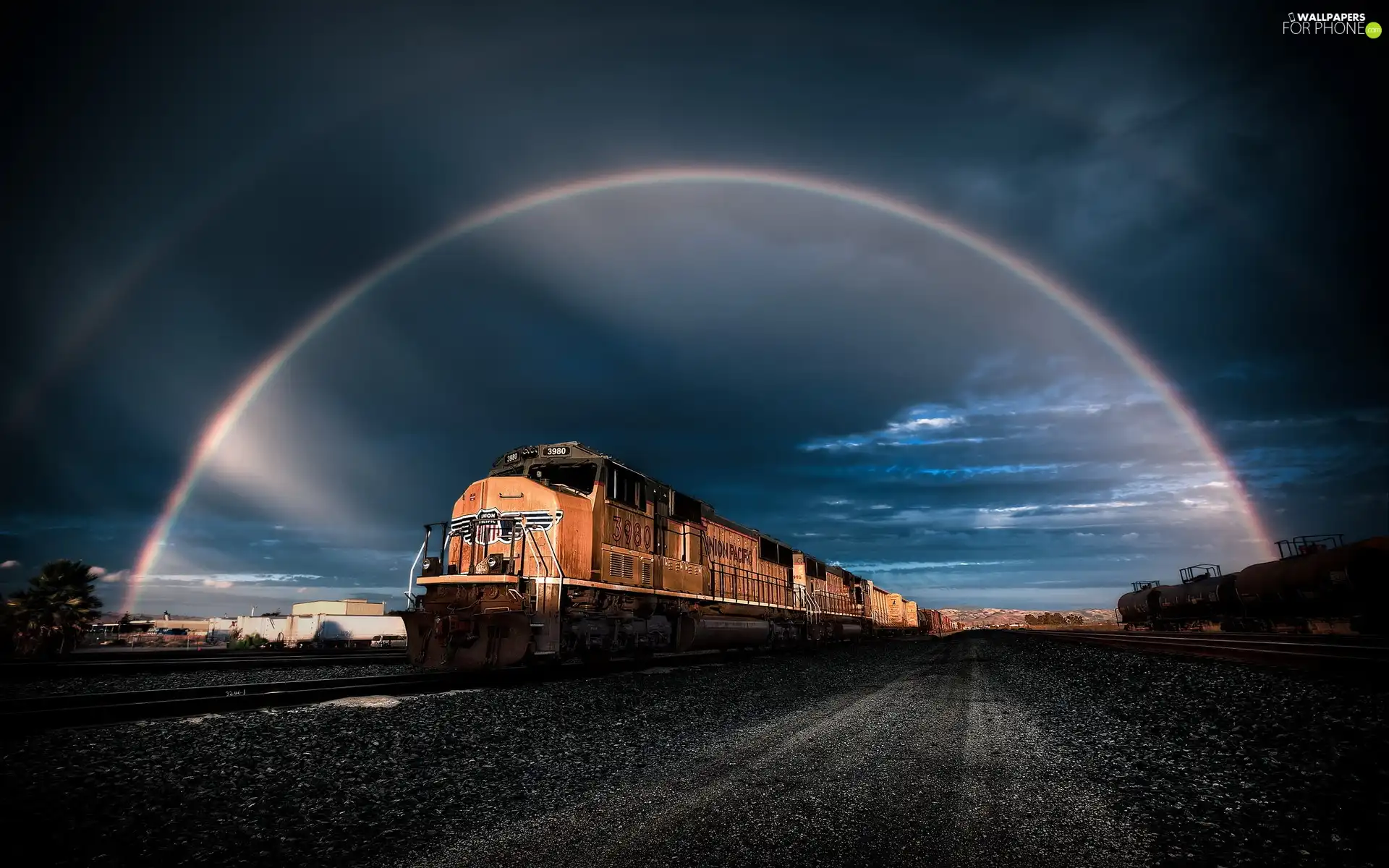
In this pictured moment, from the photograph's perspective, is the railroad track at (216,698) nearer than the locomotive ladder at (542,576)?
Yes

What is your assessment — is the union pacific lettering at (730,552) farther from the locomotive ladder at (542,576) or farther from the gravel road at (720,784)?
the gravel road at (720,784)

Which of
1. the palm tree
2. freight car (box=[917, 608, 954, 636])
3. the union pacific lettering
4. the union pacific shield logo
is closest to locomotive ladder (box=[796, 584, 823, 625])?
the union pacific lettering

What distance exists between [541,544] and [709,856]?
9988 millimetres

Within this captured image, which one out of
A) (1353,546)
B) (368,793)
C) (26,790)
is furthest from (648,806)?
(1353,546)

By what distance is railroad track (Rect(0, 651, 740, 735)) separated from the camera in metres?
6.70

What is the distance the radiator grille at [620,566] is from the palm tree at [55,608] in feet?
81.4

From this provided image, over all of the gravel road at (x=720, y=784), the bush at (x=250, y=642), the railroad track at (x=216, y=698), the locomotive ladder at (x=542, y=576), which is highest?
the locomotive ladder at (x=542, y=576)

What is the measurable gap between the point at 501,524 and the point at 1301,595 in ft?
92.1

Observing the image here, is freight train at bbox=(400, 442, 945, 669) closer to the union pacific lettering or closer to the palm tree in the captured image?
the union pacific lettering

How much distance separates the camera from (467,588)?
41.2 ft

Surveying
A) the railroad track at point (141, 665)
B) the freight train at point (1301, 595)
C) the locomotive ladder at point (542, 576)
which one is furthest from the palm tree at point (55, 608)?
the freight train at point (1301, 595)

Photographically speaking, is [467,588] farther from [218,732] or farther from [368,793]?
[368,793]

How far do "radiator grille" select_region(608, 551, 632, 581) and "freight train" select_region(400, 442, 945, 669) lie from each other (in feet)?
0.12

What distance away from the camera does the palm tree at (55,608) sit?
25.0 meters
